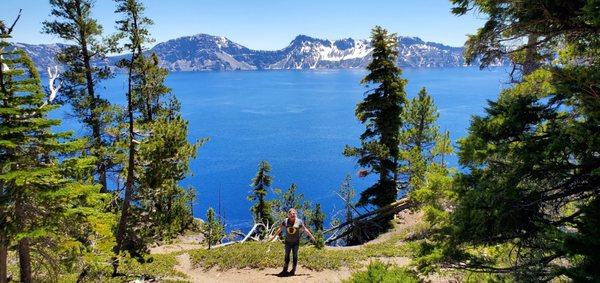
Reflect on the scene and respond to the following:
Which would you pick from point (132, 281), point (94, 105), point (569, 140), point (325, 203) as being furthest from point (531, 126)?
point (325, 203)

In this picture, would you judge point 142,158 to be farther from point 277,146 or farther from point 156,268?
point 277,146

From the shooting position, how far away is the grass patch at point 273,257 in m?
17.2

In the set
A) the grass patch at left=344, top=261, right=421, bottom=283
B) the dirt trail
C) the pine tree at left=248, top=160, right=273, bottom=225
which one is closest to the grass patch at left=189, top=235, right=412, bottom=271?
the dirt trail

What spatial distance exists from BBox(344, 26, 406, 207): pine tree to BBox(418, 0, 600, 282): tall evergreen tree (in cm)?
1946

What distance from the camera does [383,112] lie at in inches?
1145

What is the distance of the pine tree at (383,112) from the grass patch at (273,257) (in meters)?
9.25

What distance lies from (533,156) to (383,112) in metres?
21.9

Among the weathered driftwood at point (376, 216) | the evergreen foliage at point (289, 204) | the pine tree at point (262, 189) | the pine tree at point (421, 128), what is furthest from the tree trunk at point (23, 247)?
the pine tree at point (262, 189)

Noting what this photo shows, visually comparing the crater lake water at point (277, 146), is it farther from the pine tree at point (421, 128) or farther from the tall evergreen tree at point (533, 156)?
the tall evergreen tree at point (533, 156)

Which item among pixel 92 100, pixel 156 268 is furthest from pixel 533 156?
pixel 92 100

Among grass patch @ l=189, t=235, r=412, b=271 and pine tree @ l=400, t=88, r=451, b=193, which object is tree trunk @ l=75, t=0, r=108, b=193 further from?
pine tree @ l=400, t=88, r=451, b=193

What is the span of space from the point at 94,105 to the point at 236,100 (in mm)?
153479

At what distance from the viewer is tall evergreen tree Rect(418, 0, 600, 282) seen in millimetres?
7164

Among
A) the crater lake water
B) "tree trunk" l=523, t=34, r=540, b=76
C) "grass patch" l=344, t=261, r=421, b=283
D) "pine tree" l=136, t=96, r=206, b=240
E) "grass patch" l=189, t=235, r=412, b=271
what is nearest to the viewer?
"grass patch" l=344, t=261, r=421, b=283
